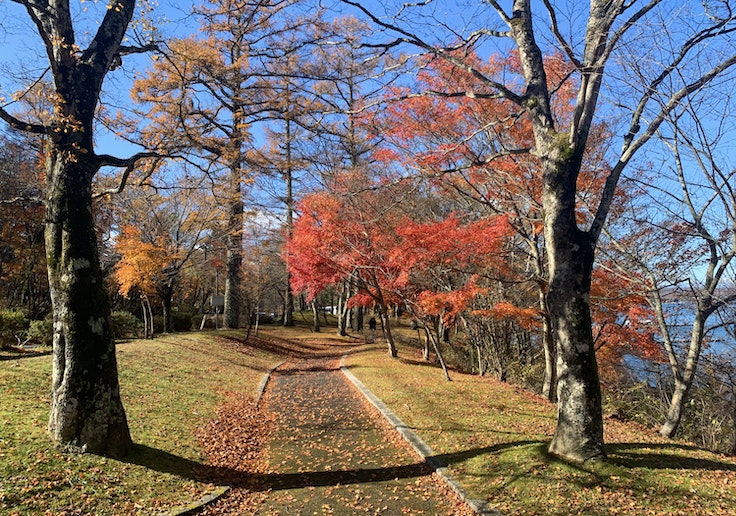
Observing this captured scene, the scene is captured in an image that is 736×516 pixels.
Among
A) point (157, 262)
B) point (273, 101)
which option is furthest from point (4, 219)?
point (273, 101)

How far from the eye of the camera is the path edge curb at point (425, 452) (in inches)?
167

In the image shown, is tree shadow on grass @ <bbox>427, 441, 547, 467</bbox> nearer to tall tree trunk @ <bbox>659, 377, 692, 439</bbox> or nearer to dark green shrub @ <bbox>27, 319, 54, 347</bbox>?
tall tree trunk @ <bbox>659, 377, 692, 439</bbox>

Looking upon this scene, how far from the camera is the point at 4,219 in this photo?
16.7 metres

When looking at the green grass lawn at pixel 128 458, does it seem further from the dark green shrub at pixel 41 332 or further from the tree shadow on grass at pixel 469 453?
the tree shadow on grass at pixel 469 453

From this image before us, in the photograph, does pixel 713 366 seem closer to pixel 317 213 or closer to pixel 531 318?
pixel 531 318

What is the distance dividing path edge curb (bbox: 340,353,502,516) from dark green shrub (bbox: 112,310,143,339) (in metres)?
10.2

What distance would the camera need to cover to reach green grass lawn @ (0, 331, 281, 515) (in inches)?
152

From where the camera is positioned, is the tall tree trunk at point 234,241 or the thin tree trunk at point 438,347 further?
the tall tree trunk at point 234,241

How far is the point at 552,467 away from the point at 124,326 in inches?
616

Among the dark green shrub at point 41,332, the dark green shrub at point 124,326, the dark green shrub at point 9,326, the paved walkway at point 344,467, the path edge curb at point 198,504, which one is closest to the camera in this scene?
the path edge curb at point 198,504

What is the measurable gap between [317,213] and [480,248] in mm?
7698

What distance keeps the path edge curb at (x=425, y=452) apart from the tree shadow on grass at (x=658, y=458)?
1746mm

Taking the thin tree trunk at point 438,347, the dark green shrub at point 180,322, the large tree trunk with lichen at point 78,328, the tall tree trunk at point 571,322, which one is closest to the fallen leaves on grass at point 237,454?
the large tree trunk with lichen at point 78,328

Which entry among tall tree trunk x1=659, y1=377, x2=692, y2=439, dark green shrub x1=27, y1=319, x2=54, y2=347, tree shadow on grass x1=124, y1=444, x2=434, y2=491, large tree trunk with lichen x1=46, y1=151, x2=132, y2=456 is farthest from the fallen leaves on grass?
tall tree trunk x1=659, y1=377, x2=692, y2=439
